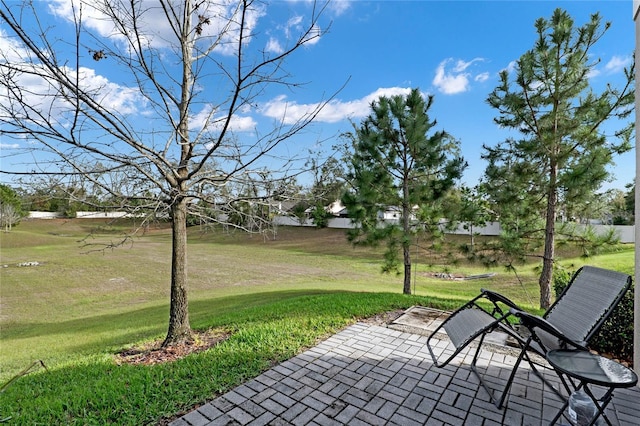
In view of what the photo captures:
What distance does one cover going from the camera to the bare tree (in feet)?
8.11

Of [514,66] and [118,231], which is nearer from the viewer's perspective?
[118,231]

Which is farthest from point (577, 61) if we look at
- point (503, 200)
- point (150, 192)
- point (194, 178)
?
point (150, 192)

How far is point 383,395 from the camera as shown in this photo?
235 cm

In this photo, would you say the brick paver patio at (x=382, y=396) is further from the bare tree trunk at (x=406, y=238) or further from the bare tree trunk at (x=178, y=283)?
the bare tree trunk at (x=406, y=238)

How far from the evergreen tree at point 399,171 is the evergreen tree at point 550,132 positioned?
110 cm

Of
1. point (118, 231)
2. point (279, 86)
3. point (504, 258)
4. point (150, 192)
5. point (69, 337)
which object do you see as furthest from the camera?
point (504, 258)

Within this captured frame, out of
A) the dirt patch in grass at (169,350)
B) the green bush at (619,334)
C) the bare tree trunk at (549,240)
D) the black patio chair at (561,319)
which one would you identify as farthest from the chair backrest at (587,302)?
the bare tree trunk at (549,240)

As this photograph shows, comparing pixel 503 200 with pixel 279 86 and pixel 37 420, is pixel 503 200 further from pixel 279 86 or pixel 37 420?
pixel 37 420

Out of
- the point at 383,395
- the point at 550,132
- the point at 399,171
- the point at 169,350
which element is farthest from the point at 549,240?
the point at 169,350

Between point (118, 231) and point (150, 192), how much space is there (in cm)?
78

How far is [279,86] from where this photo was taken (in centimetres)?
306

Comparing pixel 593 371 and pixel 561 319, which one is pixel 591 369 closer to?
pixel 593 371

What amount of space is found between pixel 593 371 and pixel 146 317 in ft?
27.6

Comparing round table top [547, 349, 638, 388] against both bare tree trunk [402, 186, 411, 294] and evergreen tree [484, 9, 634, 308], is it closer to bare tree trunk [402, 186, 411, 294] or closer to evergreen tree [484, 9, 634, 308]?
evergreen tree [484, 9, 634, 308]
